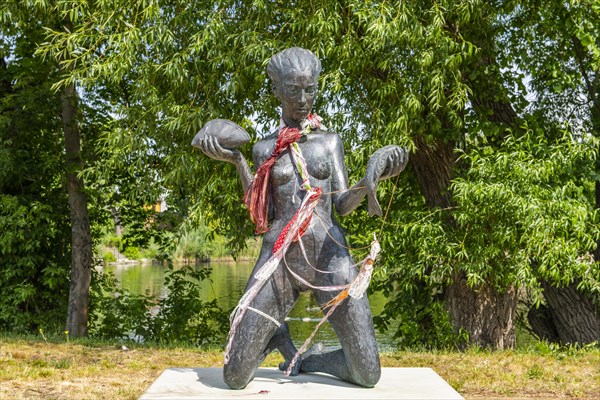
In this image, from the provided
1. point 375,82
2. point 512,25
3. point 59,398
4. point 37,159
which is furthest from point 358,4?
point 37,159

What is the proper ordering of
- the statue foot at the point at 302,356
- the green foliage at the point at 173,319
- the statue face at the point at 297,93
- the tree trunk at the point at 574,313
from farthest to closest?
the green foliage at the point at 173,319 → the tree trunk at the point at 574,313 → the statue foot at the point at 302,356 → the statue face at the point at 297,93

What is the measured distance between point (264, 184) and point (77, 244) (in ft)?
21.8

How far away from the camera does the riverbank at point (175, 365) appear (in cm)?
630

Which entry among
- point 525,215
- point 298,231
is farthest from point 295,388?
point 525,215

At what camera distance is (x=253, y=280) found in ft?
14.5

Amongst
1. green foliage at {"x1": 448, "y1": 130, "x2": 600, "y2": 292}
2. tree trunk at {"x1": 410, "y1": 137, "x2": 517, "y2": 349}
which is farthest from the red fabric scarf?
tree trunk at {"x1": 410, "y1": 137, "x2": 517, "y2": 349}

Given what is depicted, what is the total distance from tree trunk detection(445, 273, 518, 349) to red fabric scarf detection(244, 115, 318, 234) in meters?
5.02

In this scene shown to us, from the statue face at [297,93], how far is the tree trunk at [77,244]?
654 cm

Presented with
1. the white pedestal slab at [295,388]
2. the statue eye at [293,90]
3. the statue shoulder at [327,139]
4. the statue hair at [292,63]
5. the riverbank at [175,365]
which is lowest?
the riverbank at [175,365]

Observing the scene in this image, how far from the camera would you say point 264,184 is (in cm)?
455

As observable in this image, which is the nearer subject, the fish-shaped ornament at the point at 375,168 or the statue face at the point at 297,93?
the fish-shaped ornament at the point at 375,168

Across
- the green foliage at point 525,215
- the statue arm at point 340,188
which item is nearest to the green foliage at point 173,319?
the green foliage at point 525,215

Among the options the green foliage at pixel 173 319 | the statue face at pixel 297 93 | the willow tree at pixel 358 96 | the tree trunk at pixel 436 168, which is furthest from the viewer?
the green foliage at pixel 173 319

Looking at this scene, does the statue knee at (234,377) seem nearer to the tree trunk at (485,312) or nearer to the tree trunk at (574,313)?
the tree trunk at (485,312)
